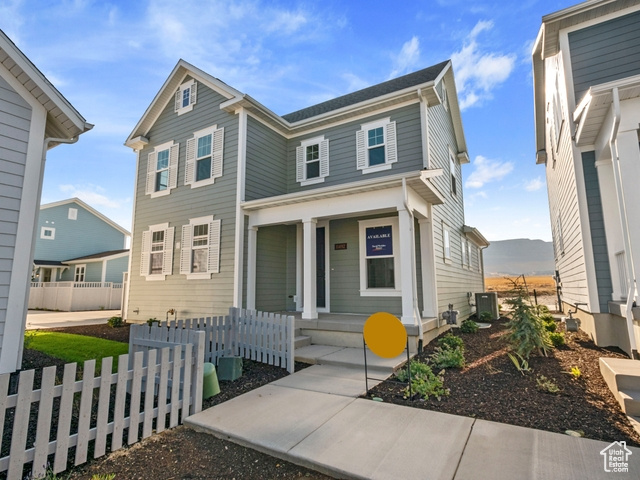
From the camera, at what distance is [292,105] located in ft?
43.9

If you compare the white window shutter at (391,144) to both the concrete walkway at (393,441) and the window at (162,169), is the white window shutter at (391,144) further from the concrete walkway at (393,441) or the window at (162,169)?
the window at (162,169)

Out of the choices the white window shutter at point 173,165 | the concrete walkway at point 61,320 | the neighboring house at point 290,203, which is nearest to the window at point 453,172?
the neighboring house at point 290,203

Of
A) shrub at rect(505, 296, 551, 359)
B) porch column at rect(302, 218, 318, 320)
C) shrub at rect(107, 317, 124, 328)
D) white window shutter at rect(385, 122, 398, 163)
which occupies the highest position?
white window shutter at rect(385, 122, 398, 163)

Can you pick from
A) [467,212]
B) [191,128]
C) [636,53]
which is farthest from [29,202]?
[467,212]

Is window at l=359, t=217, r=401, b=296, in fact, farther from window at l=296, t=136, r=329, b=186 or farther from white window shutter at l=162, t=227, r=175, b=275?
white window shutter at l=162, t=227, r=175, b=275

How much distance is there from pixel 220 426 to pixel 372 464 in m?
1.68

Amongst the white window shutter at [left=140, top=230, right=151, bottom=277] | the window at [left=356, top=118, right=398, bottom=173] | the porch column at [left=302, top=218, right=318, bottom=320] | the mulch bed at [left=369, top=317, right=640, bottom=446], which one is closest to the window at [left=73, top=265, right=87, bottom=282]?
the white window shutter at [left=140, top=230, right=151, bottom=277]

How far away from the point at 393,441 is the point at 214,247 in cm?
723

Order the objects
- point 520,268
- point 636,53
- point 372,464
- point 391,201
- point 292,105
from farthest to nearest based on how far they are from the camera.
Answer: point 520,268 < point 292,105 < point 391,201 < point 636,53 < point 372,464

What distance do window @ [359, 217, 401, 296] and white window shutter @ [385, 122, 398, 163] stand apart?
1.64m

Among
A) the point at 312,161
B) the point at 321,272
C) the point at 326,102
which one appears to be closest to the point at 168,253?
the point at 321,272

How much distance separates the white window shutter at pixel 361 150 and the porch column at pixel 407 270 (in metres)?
2.93

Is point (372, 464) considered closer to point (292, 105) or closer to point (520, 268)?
point (292, 105)

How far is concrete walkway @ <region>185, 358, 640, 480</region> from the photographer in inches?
98.2
